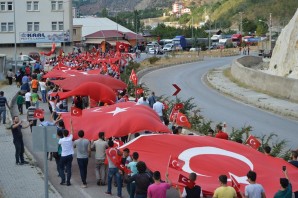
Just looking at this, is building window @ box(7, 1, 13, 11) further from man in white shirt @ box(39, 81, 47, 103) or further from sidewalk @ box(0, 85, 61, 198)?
sidewalk @ box(0, 85, 61, 198)

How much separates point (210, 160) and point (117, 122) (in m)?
3.89

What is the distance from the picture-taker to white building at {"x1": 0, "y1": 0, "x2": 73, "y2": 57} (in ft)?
261

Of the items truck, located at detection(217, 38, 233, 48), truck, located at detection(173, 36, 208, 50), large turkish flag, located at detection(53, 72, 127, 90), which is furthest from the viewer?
truck, located at detection(217, 38, 233, 48)

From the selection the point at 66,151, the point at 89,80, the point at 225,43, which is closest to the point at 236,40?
the point at 225,43

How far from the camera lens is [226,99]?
135ft

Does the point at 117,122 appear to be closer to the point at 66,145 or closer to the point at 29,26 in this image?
the point at 66,145

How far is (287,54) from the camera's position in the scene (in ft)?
157

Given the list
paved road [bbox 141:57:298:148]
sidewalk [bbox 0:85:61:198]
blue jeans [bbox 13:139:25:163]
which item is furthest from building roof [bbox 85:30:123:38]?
blue jeans [bbox 13:139:25:163]

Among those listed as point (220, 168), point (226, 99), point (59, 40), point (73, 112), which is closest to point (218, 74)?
point (226, 99)

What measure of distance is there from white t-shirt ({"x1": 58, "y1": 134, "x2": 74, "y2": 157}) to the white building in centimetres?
6361

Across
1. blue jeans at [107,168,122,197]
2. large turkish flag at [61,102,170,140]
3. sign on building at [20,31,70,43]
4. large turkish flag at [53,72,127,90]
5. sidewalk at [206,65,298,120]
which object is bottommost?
sidewalk at [206,65,298,120]

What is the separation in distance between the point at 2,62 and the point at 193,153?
36.6 metres

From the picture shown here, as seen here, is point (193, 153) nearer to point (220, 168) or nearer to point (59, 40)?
point (220, 168)

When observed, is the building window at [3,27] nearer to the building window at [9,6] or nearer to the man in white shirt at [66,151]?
the building window at [9,6]
